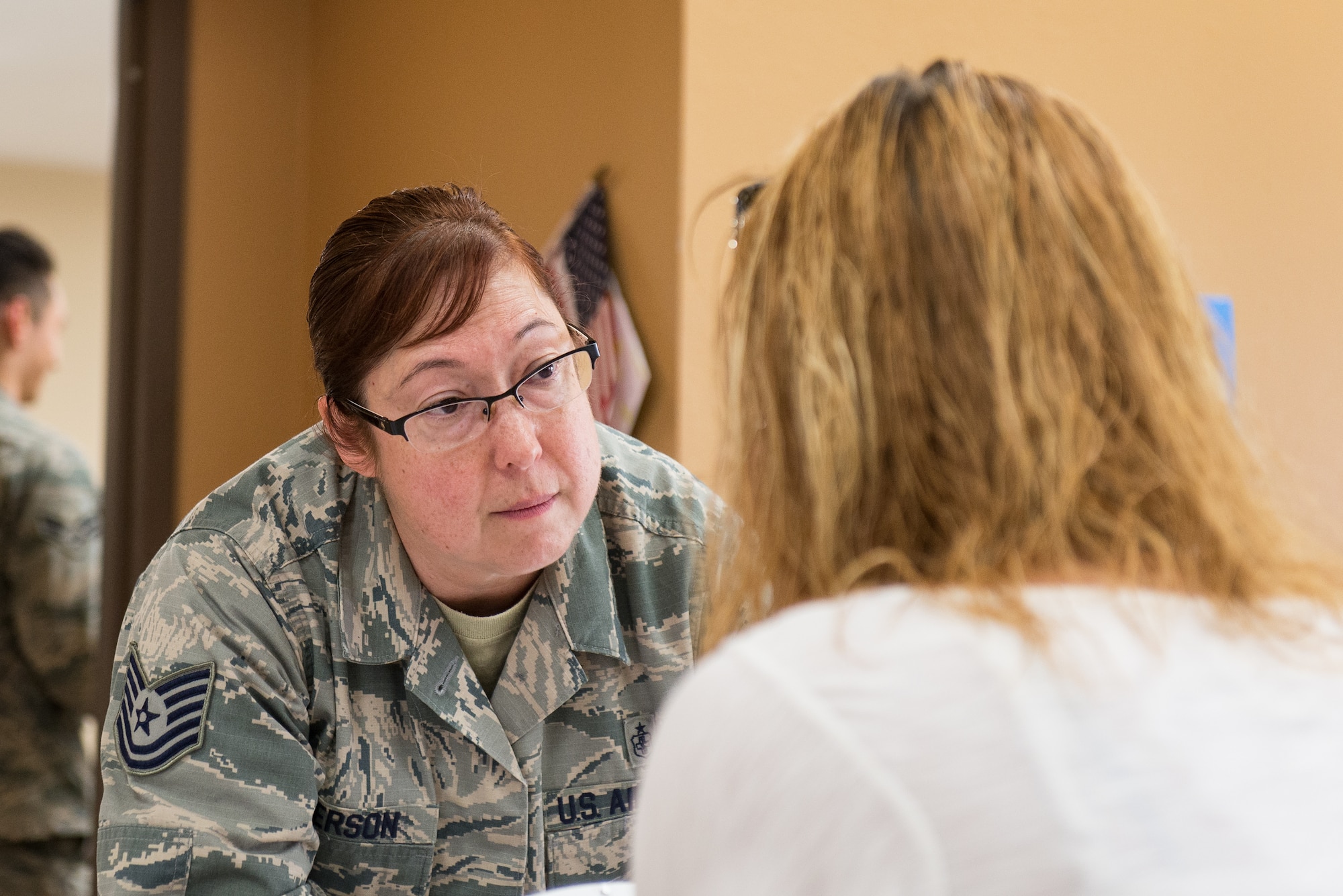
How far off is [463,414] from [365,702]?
0.31 m

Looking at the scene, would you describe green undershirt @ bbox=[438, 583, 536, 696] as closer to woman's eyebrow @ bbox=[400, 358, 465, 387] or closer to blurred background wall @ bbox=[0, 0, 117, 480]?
woman's eyebrow @ bbox=[400, 358, 465, 387]

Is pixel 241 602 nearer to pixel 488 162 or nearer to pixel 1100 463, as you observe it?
pixel 1100 463

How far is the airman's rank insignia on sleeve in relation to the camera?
3.73ft

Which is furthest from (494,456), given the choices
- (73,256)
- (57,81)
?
(73,256)

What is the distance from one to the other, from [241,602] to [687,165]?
1.00 meters

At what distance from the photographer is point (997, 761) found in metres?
0.52

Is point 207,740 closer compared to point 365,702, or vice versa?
point 207,740

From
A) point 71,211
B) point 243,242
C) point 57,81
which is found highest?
point 57,81

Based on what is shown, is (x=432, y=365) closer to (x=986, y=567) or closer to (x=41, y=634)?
(x=986, y=567)

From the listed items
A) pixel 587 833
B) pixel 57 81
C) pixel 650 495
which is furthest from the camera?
pixel 57 81

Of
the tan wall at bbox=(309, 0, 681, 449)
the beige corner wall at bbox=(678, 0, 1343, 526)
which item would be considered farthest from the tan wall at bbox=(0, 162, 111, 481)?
the beige corner wall at bbox=(678, 0, 1343, 526)

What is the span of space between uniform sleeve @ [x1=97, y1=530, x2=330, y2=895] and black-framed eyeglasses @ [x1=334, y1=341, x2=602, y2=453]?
0.21m

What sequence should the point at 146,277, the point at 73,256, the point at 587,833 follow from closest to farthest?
the point at 587,833
the point at 146,277
the point at 73,256

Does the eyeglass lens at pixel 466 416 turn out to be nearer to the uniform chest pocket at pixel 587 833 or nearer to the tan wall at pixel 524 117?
the tan wall at pixel 524 117
